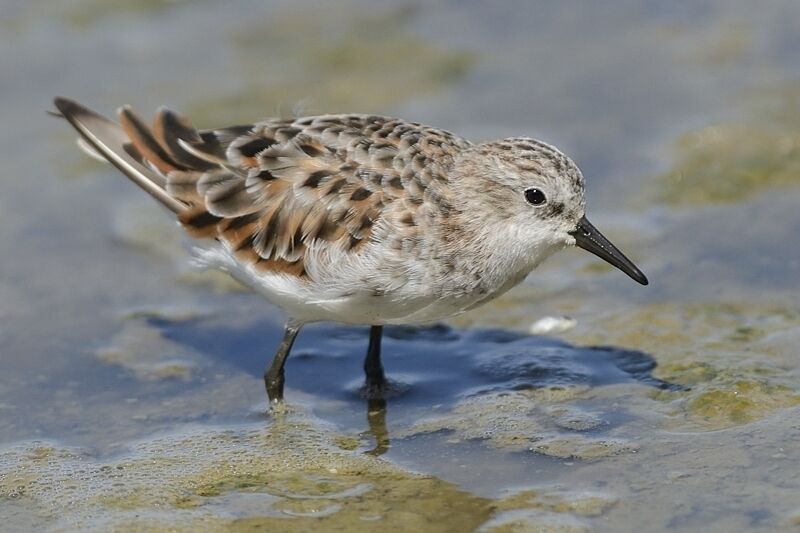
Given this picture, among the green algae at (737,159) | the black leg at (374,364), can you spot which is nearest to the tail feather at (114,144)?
the black leg at (374,364)

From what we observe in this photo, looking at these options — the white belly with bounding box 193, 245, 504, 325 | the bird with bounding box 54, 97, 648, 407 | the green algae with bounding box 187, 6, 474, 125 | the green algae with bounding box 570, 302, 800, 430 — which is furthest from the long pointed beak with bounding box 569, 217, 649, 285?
the green algae with bounding box 187, 6, 474, 125

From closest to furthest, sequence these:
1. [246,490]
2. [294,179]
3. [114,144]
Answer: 1. [246,490]
2. [294,179]
3. [114,144]

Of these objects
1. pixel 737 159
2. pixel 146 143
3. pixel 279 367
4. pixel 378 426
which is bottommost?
pixel 378 426

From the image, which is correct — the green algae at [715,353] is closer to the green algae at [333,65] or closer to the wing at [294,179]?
the wing at [294,179]

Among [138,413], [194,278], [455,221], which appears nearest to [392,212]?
[455,221]

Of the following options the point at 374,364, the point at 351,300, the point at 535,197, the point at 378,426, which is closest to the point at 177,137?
the point at 351,300

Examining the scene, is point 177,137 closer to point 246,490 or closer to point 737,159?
point 246,490

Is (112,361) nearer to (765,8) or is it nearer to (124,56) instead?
(124,56)
